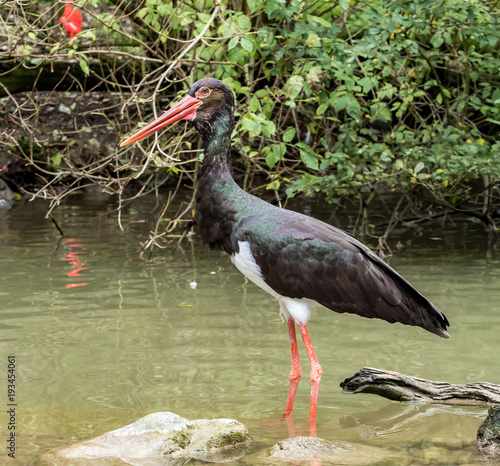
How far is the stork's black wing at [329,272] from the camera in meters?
4.69

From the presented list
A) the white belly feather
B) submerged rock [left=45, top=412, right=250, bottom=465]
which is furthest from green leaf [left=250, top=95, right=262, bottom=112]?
submerged rock [left=45, top=412, right=250, bottom=465]

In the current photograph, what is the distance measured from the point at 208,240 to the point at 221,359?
47.1 inches

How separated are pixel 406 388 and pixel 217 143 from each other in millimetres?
1896

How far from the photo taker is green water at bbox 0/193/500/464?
4629 mm

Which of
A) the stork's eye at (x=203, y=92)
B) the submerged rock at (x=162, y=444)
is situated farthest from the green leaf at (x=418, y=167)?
the submerged rock at (x=162, y=444)

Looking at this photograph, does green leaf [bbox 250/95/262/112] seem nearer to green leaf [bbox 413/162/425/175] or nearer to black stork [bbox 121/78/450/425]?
green leaf [bbox 413/162/425/175]

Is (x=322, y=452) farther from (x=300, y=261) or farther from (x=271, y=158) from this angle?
(x=271, y=158)

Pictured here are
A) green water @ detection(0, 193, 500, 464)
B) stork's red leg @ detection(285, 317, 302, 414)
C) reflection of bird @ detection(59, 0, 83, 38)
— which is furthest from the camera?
reflection of bird @ detection(59, 0, 83, 38)

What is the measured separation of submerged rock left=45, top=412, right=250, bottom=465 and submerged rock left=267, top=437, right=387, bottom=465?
0.22m

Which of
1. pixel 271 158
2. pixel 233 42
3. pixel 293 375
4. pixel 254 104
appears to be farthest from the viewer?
pixel 271 158

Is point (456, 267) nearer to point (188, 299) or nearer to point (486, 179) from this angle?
point (486, 179)

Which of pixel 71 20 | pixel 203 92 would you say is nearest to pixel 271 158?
pixel 71 20

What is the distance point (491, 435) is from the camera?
13.4 ft

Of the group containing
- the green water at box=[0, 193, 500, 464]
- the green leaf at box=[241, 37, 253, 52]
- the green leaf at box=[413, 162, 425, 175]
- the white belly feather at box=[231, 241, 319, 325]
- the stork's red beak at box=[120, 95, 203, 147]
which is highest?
the green leaf at box=[241, 37, 253, 52]
